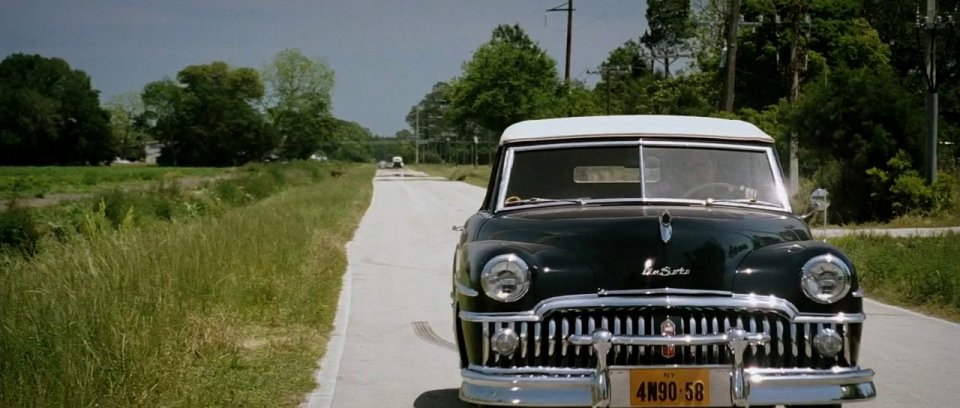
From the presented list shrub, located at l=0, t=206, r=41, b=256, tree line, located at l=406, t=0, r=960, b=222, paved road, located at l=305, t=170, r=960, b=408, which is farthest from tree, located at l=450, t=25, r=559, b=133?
paved road, located at l=305, t=170, r=960, b=408

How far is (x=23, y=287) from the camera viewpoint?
9.45 m

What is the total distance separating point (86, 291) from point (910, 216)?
1981 centimetres

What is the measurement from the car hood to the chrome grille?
128 millimetres

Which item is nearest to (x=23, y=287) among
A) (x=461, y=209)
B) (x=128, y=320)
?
(x=128, y=320)

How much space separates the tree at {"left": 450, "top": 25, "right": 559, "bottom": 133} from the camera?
62656 millimetres

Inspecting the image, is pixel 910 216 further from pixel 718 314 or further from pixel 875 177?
pixel 718 314

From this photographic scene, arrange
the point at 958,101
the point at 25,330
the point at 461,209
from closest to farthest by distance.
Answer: the point at 25,330 → the point at 461,209 → the point at 958,101

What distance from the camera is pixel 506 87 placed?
6322 cm

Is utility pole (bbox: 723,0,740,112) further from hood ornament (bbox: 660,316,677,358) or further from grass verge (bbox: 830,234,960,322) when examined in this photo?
hood ornament (bbox: 660,316,677,358)

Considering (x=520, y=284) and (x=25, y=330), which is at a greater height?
(x=520, y=284)

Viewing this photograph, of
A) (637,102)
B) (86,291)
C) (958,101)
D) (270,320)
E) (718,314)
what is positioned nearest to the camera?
(718,314)

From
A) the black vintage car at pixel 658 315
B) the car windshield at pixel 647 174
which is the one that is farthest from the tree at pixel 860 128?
the black vintage car at pixel 658 315

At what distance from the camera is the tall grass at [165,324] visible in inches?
267

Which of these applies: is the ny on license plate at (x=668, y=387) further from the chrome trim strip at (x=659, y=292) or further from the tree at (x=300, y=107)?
the tree at (x=300, y=107)
